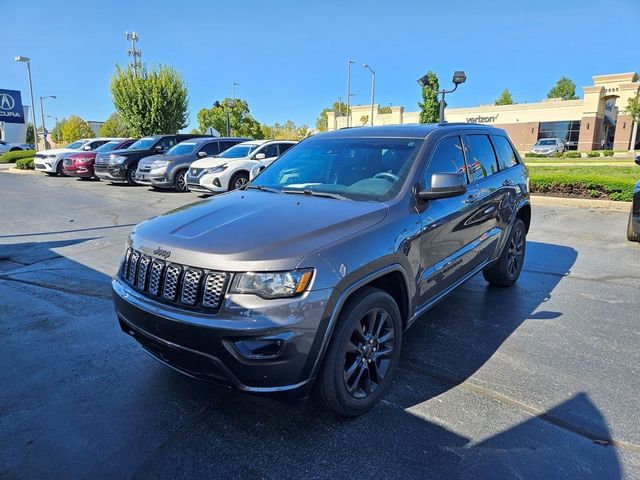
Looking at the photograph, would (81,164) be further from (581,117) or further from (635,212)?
(581,117)

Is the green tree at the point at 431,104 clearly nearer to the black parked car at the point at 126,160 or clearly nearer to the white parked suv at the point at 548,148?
the white parked suv at the point at 548,148

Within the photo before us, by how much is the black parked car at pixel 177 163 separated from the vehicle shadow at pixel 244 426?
10.4 meters

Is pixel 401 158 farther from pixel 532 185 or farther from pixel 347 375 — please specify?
pixel 532 185

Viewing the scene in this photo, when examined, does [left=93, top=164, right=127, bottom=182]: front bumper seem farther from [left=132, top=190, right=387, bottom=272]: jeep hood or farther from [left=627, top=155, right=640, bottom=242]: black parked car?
[left=627, top=155, right=640, bottom=242]: black parked car

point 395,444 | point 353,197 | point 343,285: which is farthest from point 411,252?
point 395,444

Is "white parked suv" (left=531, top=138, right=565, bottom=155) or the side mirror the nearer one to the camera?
the side mirror

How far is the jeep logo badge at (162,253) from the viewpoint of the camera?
249 cm

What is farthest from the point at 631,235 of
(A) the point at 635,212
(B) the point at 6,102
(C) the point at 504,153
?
(B) the point at 6,102

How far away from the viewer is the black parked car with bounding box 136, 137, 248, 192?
13766 mm

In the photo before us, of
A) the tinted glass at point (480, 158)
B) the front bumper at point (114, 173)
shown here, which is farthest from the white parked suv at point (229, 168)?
the tinted glass at point (480, 158)

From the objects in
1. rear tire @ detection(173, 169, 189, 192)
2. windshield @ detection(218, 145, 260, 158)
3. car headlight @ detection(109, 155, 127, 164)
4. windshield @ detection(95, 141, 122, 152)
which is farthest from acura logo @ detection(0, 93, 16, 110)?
windshield @ detection(218, 145, 260, 158)

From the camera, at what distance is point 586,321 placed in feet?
13.9

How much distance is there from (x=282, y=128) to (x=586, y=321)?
303 feet

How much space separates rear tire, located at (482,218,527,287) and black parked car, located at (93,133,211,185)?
1316 cm
